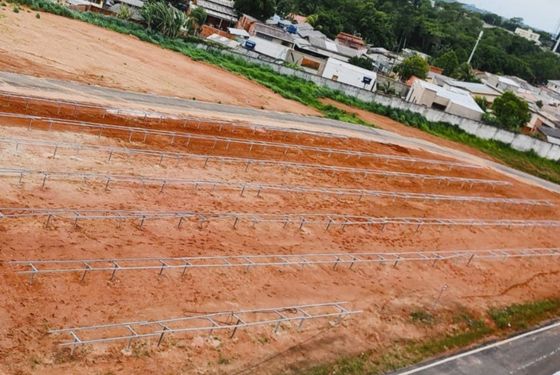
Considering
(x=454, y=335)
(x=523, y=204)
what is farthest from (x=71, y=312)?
(x=523, y=204)

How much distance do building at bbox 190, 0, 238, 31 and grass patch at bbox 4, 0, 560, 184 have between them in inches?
680

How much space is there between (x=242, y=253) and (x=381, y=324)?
482cm

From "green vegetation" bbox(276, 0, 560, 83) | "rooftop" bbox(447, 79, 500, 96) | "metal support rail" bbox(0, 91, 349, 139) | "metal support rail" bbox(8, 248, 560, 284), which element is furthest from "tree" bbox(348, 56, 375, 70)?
"metal support rail" bbox(8, 248, 560, 284)

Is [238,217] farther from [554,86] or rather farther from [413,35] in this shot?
[554,86]

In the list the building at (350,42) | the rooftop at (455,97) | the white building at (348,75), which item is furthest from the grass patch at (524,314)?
the building at (350,42)

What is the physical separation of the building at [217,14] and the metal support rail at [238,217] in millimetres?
46790

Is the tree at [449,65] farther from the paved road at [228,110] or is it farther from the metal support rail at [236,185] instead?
the metal support rail at [236,185]

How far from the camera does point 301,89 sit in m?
45.6

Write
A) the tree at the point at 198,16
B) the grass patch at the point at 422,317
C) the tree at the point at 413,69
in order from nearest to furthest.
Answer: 1. the grass patch at the point at 422,317
2. the tree at the point at 198,16
3. the tree at the point at 413,69

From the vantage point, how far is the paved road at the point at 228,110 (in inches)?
1087

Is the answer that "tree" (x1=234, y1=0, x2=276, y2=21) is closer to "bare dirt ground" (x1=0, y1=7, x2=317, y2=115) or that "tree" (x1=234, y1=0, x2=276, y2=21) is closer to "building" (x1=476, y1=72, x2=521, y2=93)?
"bare dirt ground" (x1=0, y1=7, x2=317, y2=115)

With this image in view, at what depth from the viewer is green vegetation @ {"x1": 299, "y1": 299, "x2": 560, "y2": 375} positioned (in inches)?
564

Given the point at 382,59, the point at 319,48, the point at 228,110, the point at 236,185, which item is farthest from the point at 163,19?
the point at 382,59

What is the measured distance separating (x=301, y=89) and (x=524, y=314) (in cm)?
2920
